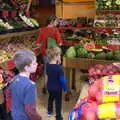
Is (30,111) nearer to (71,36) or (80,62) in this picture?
(80,62)

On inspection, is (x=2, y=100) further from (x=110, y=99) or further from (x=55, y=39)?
(x=110, y=99)

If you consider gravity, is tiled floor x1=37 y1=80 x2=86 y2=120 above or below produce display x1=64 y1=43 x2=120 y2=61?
below

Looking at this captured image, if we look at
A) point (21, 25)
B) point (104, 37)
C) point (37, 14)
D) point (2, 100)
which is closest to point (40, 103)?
point (2, 100)

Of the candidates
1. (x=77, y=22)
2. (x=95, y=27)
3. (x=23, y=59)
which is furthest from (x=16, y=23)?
(x=23, y=59)

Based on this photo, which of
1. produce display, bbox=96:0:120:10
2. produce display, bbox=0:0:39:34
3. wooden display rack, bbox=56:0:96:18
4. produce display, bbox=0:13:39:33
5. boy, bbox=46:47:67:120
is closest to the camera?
boy, bbox=46:47:67:120

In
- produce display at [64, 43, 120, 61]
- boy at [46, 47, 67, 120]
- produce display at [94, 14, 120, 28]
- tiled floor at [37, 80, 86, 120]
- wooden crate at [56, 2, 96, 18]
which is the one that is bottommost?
tiled floor at [37, 80, 86, 120]

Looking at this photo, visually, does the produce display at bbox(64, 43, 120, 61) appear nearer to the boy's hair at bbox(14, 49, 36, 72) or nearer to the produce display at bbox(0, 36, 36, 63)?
the produce display at bbox(0, 36, 36, 63)

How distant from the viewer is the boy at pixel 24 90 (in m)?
2.37

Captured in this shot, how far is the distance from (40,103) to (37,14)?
4.86 metres

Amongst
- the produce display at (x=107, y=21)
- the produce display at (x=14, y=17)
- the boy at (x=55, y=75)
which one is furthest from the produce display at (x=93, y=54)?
the produce display at (x=107, y=21)

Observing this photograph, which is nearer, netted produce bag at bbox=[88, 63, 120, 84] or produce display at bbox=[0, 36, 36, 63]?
netted produce bag at bbox=[88, 63, 120, 84]

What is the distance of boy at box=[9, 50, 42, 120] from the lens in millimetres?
2373

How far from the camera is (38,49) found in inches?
257

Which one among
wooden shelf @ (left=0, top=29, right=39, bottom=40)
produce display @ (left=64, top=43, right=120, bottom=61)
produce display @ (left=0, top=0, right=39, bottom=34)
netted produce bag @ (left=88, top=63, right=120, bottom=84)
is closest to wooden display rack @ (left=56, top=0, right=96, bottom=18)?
produce display @ (left=0, top=0, right=39, bottom=34)
